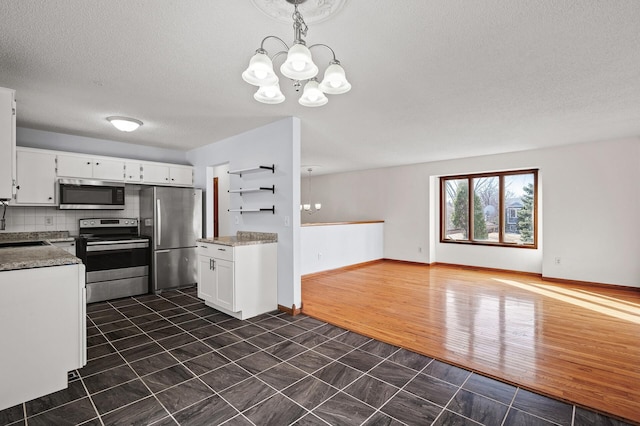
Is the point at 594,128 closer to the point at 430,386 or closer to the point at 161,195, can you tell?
the point at 430,386

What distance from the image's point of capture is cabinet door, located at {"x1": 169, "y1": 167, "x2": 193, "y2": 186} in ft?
17.4

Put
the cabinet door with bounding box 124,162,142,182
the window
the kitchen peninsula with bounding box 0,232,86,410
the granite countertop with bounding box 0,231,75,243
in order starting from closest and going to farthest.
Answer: the kitchen peninsula with bounding box 0,232,86,410, the granite countertop with bounding box 0,231,75,243, the cabinet door with bounding box 124,162,142,182, the window

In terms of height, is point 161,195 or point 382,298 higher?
point 161,195

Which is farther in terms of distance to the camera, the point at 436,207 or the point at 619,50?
the point at 436,207

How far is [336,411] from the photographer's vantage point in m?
1.95

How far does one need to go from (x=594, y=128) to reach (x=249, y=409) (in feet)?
17.1

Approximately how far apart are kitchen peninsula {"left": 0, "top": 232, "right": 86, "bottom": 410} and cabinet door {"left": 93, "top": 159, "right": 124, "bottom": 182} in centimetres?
257

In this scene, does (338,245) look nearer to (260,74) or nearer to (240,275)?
(240,275)

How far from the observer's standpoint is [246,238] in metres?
4.30

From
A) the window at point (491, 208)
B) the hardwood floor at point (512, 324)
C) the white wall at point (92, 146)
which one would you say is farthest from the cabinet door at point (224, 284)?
the window at point (491, 208)

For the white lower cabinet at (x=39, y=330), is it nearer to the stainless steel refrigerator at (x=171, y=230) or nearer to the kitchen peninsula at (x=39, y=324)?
the kitchen peninsula at (x=39, y=324)

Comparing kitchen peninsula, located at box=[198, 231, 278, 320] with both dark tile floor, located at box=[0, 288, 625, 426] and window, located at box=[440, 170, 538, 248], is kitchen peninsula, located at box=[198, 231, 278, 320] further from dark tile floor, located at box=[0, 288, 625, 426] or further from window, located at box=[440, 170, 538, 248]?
window, located at box=[440, 170, 538, 248]

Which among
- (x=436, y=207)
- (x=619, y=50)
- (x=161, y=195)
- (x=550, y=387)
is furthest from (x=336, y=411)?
(x=436, y=207)

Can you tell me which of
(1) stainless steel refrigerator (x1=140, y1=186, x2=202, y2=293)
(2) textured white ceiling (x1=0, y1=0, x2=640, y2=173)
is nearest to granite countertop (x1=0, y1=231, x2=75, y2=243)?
(1) stainless steel refrigerator (x1=140, y1=186, x2=202, y2=293)
